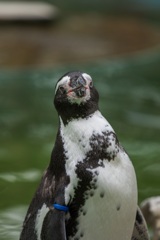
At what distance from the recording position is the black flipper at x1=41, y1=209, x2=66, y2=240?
7.53 ft

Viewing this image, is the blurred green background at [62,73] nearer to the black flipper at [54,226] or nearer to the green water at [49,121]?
the green water at [49,121]

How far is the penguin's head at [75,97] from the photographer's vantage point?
7.79 feet

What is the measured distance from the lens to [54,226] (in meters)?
2.30

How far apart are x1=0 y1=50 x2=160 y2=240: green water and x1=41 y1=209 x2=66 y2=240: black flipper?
979mm

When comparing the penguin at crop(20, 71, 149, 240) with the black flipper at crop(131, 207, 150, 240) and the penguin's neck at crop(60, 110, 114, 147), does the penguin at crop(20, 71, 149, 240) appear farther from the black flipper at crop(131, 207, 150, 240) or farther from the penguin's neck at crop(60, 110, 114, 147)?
the black flipper at crop(131, 207, 150, 240)

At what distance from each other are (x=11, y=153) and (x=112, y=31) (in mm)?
4694

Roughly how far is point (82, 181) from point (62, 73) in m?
4.84

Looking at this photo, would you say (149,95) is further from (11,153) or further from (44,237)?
(44,237)

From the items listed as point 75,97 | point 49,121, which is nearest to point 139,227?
point 75,97

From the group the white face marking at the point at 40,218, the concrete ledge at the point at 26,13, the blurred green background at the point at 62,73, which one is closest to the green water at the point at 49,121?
the blurred green background at the point at 62,73

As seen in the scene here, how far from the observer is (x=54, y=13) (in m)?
10.3

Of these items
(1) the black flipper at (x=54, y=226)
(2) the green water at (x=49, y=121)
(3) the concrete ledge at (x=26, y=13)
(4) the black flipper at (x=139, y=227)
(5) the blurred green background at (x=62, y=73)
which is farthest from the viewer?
(3) the concrete ledge at (x=26, y=13)

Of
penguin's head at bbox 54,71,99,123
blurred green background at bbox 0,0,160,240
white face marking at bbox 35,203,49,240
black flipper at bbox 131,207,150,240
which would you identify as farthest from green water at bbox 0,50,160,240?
penguin's head at bbox 54,71,99,123

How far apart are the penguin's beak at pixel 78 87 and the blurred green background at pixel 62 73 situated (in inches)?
43.8
